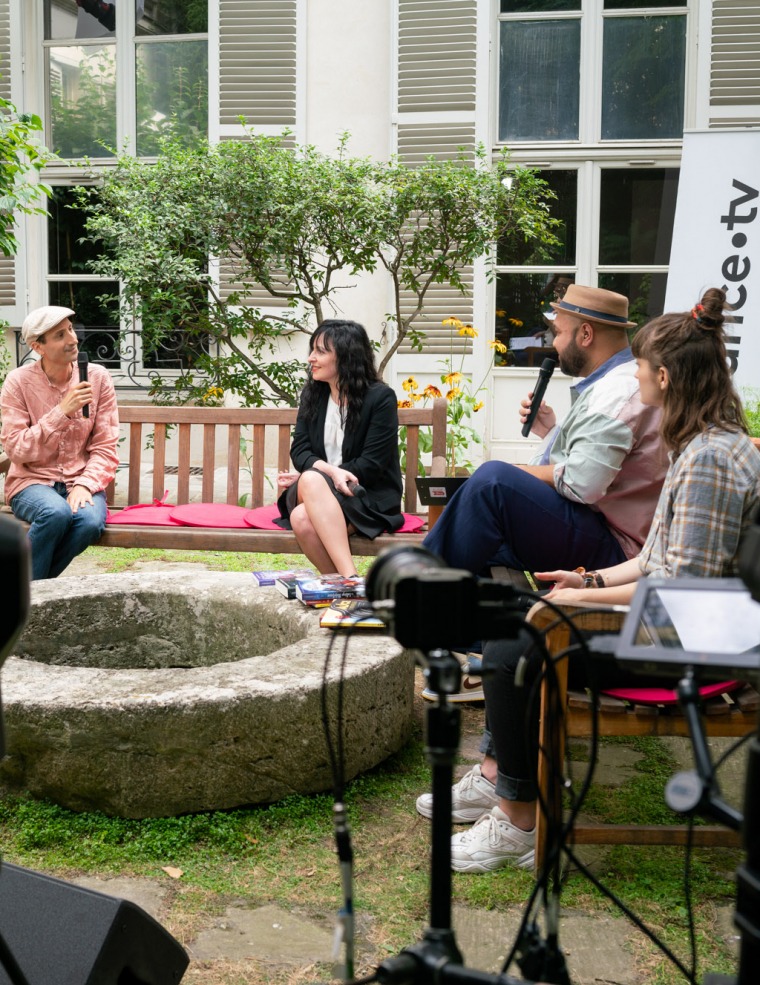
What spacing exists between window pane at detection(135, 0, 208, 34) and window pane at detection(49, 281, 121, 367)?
2234 millimetres

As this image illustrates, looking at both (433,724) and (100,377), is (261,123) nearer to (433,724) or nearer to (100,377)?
(100,377)

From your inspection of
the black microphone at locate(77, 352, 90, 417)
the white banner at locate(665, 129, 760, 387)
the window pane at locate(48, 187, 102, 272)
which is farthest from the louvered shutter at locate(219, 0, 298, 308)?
the black microphone at locate(77, 352, 90, 417)

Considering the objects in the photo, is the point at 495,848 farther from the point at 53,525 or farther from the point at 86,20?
the point at 86,20

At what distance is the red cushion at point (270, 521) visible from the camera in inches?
191

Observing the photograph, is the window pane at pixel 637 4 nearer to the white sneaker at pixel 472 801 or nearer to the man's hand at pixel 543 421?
the man's hand at pixel 543 421

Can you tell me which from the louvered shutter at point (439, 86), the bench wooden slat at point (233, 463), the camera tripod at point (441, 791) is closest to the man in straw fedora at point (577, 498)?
the camera tripod at point (441, 791)

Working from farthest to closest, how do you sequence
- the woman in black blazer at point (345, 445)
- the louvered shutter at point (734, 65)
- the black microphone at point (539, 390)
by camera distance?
the louvered shutter at point (734, 65)
the woman in black blazer at point (345, 445)
the black microphone at point (539, 390)

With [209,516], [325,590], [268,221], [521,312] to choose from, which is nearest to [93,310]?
[268,221]

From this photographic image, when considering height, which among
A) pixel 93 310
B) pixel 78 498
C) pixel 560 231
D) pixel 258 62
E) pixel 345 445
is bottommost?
pixel 78 498

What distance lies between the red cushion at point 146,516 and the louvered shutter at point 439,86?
397 centimetres

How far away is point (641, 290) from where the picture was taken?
9.12 metres

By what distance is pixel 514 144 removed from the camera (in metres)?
9.05

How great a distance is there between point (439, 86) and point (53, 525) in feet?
18.4

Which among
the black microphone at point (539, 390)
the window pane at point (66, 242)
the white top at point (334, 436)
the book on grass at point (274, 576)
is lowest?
the book on grass at point (274, 576)
